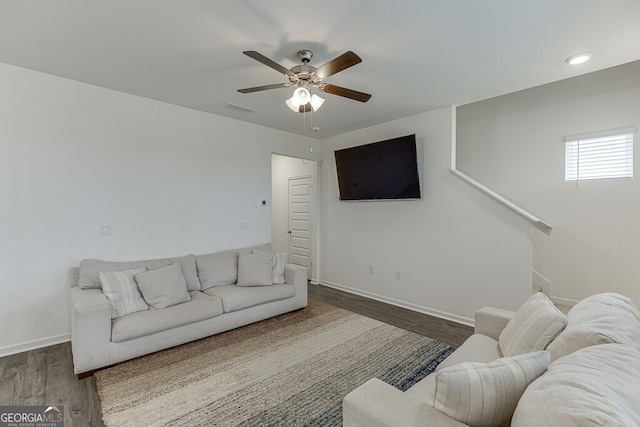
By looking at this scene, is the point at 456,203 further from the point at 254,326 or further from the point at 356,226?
the point at 254,326

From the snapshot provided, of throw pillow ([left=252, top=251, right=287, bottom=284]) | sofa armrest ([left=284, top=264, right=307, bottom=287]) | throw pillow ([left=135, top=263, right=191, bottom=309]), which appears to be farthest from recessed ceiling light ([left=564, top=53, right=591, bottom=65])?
throw pillow ([left=135, top=263, right=191, bottom=309])

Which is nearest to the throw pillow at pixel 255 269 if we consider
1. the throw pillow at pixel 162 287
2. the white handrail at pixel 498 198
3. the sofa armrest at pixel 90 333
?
the throw pillow at pixel 162 287

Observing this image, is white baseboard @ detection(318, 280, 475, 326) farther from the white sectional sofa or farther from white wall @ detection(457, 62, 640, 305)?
white wall @ detection(457, 62, 640, 305)

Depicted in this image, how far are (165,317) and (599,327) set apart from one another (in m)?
2.96

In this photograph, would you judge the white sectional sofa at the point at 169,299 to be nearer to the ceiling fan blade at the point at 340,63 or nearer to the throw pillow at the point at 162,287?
the throw pillow at the point at 162,287

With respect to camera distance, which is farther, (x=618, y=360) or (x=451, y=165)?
(x=451, y=165)

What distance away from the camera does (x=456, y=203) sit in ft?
11.5

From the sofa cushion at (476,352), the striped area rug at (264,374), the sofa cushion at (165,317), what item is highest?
the sofa cushion at (476,352)

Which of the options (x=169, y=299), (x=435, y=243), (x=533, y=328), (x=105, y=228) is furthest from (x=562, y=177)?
(x=105, y=228)

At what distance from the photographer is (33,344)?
270 centimetres

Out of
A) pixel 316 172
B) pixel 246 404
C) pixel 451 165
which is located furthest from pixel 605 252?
pixel 246 404

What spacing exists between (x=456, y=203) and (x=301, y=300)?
2272mm

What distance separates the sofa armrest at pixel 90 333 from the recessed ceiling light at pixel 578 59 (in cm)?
429

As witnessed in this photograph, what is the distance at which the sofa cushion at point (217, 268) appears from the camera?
3.39m
